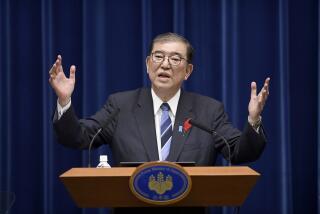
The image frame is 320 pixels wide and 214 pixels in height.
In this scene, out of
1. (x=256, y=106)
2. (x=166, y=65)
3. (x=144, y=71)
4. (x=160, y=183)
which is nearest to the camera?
(x=160, y=183)

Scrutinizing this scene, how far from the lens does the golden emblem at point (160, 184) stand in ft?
4.09

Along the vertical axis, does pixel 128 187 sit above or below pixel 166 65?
below

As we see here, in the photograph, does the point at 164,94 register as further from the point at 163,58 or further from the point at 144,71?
the point at 144,71

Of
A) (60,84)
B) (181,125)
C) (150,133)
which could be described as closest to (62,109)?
(60,84)

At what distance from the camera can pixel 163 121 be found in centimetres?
204

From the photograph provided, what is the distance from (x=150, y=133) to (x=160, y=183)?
2.39 feet

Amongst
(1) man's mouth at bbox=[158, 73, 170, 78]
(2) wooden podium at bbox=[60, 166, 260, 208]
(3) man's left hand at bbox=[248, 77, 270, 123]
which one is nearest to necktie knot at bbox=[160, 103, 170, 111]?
(1) man's mouth at bbox=[158, 73, 170, 78]

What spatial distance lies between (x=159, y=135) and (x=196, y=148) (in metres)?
0.18

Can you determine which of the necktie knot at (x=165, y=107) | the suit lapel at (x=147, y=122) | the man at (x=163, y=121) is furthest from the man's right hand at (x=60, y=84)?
the necktie knot at (x=165, y=107)

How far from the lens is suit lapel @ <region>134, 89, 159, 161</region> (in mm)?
1932

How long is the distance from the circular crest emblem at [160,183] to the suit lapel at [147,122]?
65cm

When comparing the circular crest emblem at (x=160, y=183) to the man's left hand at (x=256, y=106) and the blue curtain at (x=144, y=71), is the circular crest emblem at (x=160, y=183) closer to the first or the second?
the man's left hand at (x=256, y=106)
